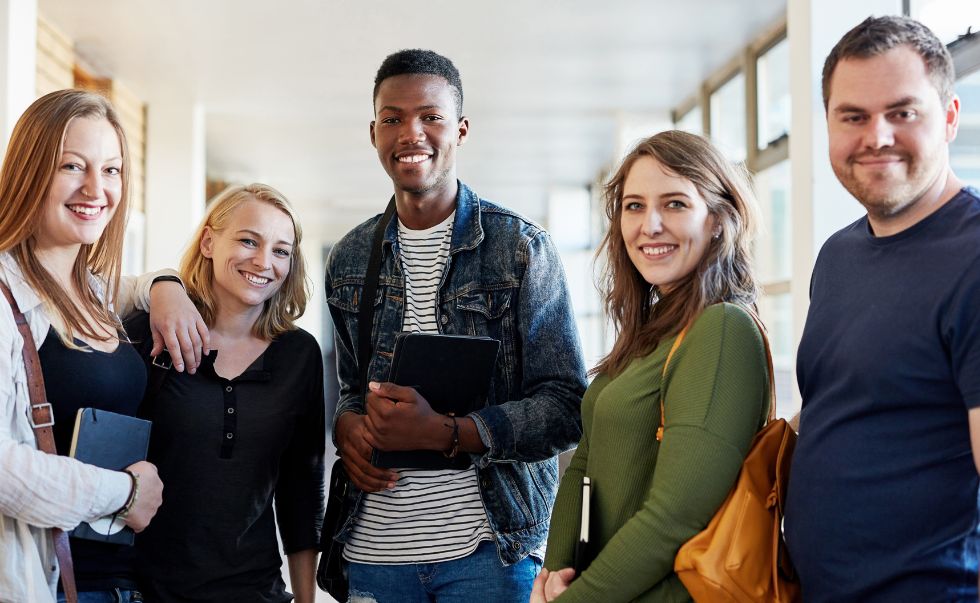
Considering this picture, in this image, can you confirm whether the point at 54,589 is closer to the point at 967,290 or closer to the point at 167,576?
Answer: the point at 167,576

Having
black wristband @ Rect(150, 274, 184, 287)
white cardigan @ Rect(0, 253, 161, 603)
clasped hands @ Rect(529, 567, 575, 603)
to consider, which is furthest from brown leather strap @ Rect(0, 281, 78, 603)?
clasped hands @ Rect(529, 567, 575, 603)

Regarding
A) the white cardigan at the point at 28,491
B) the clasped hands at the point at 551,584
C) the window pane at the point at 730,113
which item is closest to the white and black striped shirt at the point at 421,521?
the clasped hands at the point at 551,584

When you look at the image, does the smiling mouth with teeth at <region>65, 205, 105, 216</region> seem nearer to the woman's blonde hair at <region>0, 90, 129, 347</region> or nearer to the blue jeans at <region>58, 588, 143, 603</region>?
the woman's blonde hair at <region>0, 90, 129, 347</region>

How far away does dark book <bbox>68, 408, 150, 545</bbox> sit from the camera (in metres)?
1.64

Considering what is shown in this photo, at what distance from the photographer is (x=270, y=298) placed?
2221 mm

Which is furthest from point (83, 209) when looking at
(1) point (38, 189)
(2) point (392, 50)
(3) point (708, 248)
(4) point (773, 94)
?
(4) point (773, 94)

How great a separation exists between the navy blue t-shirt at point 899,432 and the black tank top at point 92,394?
45.5 inches

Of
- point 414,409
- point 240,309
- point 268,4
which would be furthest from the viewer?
point 268,4

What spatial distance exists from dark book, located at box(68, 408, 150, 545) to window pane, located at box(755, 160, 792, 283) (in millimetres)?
6034

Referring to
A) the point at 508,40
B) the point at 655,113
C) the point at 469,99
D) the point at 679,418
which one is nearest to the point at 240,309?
the point at 679,418

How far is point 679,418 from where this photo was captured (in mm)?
1466

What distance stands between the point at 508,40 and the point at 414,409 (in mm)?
5340

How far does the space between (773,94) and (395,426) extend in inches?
243

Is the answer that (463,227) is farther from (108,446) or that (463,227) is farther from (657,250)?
(108,446)
